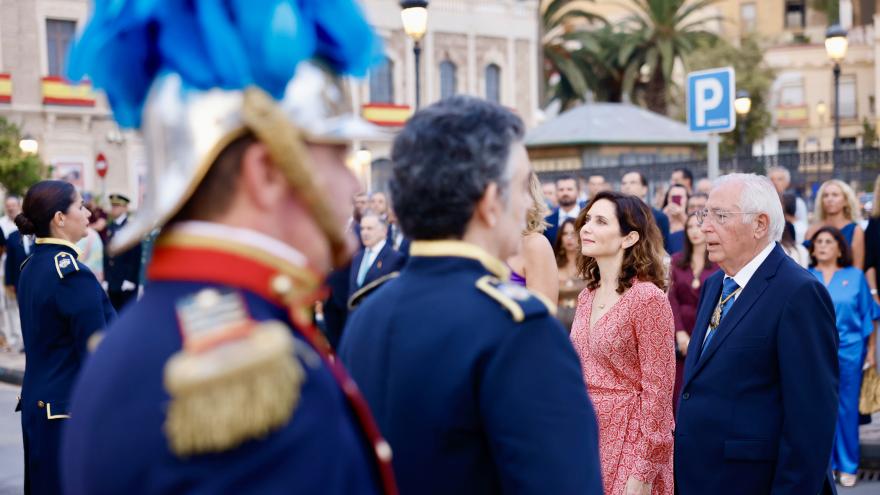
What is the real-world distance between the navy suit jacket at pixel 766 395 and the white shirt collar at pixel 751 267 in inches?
1.6

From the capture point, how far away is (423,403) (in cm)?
229

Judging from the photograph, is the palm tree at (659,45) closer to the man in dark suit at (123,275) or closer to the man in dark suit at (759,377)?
the man in dark suit at (123,275)

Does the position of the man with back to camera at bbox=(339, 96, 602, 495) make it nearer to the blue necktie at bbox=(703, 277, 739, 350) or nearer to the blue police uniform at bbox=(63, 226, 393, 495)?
the blue police uniform at bbox=(63, 226, 393, 495)

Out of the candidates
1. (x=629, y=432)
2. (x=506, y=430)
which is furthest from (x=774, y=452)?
(x=506, y=430)

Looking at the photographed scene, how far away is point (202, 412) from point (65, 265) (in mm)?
4558

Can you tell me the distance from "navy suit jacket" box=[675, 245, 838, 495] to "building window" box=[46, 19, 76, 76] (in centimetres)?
3213

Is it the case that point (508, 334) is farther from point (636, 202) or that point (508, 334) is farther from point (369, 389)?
point (636, 202)

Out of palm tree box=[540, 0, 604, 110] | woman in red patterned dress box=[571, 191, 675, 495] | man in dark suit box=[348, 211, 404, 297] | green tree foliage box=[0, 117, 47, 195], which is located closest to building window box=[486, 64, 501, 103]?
palm tree box=[540, 0, 604, 110]

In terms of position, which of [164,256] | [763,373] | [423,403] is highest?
[164,256]

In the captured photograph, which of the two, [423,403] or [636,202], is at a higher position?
[636,202]

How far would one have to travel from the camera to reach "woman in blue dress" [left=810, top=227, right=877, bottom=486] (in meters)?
8.16

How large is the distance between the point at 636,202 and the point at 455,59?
38.2m

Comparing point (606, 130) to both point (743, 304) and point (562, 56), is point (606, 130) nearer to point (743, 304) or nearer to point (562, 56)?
point (562, 56)

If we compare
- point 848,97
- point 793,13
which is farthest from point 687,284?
point 793,13
